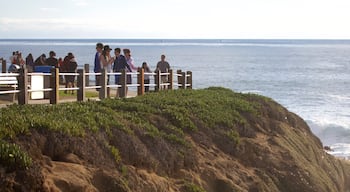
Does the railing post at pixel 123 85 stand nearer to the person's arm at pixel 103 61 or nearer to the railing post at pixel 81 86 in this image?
the person's arm at pixel 103 61

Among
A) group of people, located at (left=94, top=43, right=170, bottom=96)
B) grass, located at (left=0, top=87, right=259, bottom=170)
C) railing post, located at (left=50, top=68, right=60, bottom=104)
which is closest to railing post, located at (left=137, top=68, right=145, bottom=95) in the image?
group of people, located at (left=94, top=43, right=170, bottom=96)

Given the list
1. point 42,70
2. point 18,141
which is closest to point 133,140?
point 18,141

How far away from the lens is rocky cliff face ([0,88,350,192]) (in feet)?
32.0

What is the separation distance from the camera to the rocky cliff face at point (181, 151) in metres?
9.76

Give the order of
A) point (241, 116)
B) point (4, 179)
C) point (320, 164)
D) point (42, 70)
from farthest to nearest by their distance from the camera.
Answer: point (42, 70) < point (320, 164) < point (241, 116) < point (4, 179)

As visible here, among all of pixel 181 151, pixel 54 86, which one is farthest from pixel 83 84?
pixel 181 151

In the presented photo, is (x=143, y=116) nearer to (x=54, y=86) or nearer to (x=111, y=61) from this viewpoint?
(x=54, y=86)

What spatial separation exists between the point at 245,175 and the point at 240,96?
6500 millimetres

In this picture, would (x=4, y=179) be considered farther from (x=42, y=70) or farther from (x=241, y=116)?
(x=42, y=70)

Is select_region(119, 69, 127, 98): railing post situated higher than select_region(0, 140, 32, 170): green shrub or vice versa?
select_region(119, 69, 127, 98): railing post

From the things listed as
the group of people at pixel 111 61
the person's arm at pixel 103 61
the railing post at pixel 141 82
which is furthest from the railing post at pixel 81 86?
the railing post at pixel 141 82

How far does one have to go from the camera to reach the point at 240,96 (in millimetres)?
20641

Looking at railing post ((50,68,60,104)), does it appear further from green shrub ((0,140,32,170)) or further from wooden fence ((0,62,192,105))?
green shrub ((0,140,32,170))

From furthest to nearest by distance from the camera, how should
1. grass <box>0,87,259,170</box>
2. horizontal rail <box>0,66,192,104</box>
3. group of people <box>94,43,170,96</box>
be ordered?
group of people <box>94,43,170,96</box> < horizontal rail <box>0,66,192,104</box> < grass <box>0,87,259,170</box>
